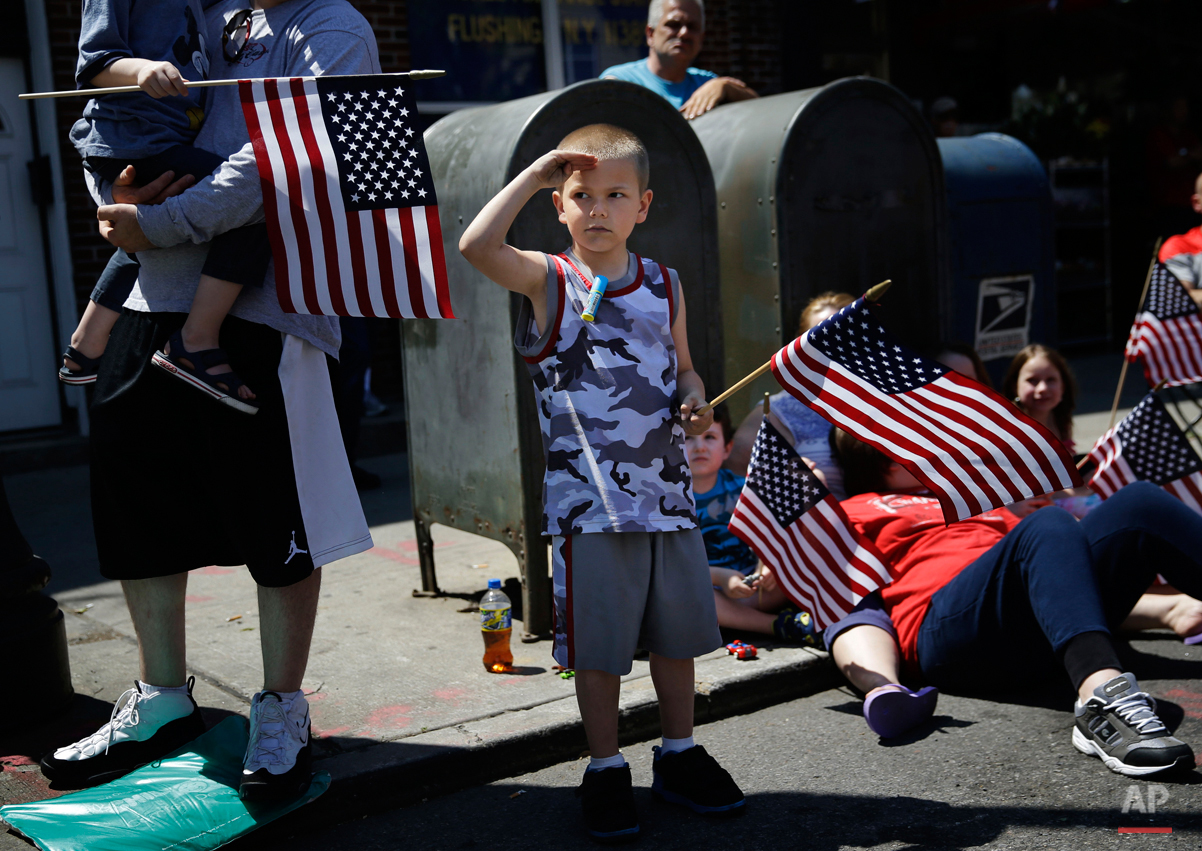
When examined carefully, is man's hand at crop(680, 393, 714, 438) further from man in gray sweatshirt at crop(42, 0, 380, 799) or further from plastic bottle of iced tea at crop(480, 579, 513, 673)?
plastic bottle of iced tea at crop(480, 579, 513, 673)

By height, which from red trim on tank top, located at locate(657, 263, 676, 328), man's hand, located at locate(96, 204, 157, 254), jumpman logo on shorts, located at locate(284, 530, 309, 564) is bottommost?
jumpman logo on shorts, located at locate(284, 530, 309, 564)

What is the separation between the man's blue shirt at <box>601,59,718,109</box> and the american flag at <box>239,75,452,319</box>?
298 centimetres

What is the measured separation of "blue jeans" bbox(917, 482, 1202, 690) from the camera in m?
3.26

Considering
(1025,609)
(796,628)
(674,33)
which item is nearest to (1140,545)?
(1025,609)

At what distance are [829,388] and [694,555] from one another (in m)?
0.66

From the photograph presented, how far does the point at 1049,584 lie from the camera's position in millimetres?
3254

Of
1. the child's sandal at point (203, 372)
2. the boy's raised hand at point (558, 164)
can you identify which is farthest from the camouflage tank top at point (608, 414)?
the child's sandal at point (203, 372)

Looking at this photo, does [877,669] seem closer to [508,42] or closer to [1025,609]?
[1025,609]

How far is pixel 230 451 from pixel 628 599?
1.02m

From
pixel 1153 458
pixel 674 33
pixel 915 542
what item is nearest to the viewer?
pixel 915 542

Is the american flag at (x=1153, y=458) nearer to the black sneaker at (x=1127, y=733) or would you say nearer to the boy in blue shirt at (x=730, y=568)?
the boy in blue shirt at (x=730, y=568)

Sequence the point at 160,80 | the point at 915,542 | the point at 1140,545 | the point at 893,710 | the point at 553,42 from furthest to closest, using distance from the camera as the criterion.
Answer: the point at 553,42, the point at 915,542, the point at 1140,545, the point at 893,710, the point at 160,80

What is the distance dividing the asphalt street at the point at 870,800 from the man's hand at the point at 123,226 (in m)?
1.45

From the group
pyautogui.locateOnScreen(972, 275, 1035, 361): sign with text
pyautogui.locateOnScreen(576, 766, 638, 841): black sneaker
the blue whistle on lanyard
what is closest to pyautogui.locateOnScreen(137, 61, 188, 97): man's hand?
the blue whistle on lanyard
